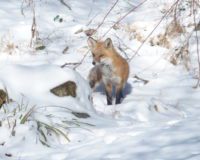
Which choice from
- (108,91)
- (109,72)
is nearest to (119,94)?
(108,91)

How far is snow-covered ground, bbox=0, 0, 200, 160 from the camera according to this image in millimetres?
4793

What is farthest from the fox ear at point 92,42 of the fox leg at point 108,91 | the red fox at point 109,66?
the fox leg at point 108,91

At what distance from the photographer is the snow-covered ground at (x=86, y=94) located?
4.79 m

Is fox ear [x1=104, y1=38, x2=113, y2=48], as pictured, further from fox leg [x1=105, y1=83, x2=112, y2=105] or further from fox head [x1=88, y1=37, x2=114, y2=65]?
fox leg [x1=105, y1=83, x2=112, y2=105]

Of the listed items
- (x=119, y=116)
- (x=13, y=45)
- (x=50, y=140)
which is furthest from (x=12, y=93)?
(x=13, y=45)

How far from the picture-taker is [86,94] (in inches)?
272

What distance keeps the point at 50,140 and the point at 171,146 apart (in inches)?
51.1

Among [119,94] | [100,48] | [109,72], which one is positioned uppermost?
[100,48]

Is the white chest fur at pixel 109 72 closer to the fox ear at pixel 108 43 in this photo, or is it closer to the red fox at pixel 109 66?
the red fox at pixel 109 66

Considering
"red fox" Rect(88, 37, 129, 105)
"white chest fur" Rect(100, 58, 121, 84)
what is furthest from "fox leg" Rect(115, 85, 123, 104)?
"white chest fur" Rect(100, 58, 121, 84)

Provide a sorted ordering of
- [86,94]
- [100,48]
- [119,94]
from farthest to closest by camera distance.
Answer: [100,48], [119,94], [86,94]

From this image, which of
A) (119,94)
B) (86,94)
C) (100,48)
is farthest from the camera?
(100,48)

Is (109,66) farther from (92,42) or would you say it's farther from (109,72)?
(92,42)

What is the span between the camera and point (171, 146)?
174 inches
